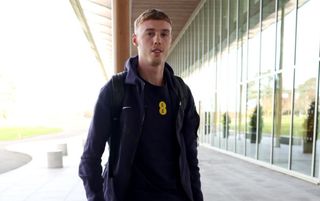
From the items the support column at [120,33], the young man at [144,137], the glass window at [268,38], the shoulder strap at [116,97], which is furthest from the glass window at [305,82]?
the shoulder strap at [116,97]

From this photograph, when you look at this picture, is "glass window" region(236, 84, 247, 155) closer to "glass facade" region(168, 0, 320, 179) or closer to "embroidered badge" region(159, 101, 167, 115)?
"glass facade" region(168, 0, 320, 179)

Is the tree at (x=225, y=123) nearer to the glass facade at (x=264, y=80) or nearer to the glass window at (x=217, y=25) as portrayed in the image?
the glass facade at (x=264, y=80)

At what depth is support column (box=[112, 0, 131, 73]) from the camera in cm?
858

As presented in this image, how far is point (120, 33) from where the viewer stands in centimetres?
866

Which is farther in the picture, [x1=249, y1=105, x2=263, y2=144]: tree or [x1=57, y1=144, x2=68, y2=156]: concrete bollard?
[x1=57, y1=144, x2=68, y2=156]: concrete bollard

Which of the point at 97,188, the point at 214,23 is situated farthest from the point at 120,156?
the point at 214,23

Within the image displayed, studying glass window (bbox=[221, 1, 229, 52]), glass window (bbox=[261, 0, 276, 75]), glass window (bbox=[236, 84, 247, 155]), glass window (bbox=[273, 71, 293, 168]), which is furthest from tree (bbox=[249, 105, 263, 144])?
glass window (bbox=[221, 1, 229, 52])

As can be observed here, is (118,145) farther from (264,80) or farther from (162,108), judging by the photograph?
(264,80)

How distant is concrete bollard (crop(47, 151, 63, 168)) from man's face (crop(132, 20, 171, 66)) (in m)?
9.74

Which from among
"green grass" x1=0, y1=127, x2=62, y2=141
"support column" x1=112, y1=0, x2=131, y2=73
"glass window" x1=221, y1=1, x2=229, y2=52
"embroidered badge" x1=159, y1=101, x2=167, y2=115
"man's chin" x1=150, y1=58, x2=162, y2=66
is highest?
"glass window" x1=221, y1=1, x2=229, y2=52

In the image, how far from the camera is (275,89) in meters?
10.4

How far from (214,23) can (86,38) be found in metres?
12.8

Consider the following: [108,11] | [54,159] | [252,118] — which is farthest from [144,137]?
[108,11]

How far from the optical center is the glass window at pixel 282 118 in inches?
376
